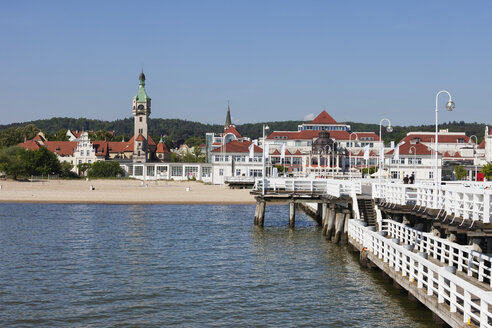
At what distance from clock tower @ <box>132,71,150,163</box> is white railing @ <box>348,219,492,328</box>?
131 metres

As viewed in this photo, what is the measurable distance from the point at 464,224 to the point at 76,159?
447 feet

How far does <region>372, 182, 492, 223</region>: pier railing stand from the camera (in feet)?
54.3

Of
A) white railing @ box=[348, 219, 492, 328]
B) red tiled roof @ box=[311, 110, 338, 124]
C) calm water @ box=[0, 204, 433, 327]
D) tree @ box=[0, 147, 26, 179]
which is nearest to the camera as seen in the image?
white railing @ box=[348, 219, 492, 328]

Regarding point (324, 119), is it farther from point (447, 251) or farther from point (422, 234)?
point (447, 251)

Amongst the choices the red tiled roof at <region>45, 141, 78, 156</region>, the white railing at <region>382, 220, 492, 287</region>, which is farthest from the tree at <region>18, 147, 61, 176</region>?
the white railing at <region>382, 220, 492, 287</region>

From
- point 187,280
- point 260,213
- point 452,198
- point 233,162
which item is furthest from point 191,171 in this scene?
point 452,198

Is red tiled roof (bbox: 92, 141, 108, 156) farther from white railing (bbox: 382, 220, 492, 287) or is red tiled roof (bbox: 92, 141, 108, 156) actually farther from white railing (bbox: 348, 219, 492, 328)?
white railing (bbox: 348, 219, 492, 328)

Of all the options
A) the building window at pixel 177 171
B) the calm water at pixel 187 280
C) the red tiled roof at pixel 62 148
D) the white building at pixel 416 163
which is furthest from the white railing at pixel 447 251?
the red tiled roof at pixel 62 148

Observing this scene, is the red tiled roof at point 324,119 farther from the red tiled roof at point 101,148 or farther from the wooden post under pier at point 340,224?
the wooden post under pier at point 340,224

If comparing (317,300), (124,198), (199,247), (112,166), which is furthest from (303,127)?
(317,300)

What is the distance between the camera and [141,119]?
167875 millimetres

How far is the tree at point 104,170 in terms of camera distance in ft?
403

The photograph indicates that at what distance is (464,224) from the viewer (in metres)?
17.2

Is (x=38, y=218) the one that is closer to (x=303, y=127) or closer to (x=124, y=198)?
(x=124, y=198)
